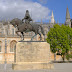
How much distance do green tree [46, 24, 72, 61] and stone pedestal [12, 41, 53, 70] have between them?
18.3 metres

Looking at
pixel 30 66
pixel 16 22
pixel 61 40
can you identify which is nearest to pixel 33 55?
pixel 30 66

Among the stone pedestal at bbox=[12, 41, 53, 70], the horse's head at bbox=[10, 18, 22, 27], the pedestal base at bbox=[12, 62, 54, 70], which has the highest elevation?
the horse's head at bbox=[10, 18, 22, 27]

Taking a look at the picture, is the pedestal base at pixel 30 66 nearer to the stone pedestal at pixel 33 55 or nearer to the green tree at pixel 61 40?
the stone pedestal at pixel 33 55

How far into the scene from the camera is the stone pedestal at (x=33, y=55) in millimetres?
12570

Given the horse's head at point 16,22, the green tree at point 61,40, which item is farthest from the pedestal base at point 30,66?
the green tree at point 61,40

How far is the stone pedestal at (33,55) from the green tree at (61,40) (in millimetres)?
18317

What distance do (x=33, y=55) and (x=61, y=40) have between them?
64.1 feet

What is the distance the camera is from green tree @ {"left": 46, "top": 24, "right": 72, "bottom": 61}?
1228 inches

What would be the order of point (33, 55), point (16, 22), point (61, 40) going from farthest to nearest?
1. point (61, 40)
2. point (16, 22)
3. point (33, 55)

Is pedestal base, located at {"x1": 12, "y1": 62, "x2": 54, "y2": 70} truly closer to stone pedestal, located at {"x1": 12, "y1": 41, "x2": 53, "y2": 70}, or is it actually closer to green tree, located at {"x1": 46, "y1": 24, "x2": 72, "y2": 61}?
stone pedestal, located at {"x1": 12, "y1": 41, "x2": 53, "y2": 70}

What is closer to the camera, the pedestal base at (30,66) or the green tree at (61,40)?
the pedestal base at (30,66)

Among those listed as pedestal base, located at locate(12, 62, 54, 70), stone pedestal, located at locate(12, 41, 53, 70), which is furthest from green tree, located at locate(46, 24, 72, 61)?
pedestal base, located at locate(12, 62, 54, 70)

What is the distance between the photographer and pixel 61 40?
31.6m

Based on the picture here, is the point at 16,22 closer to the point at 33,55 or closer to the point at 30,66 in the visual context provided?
the point at 33,55
